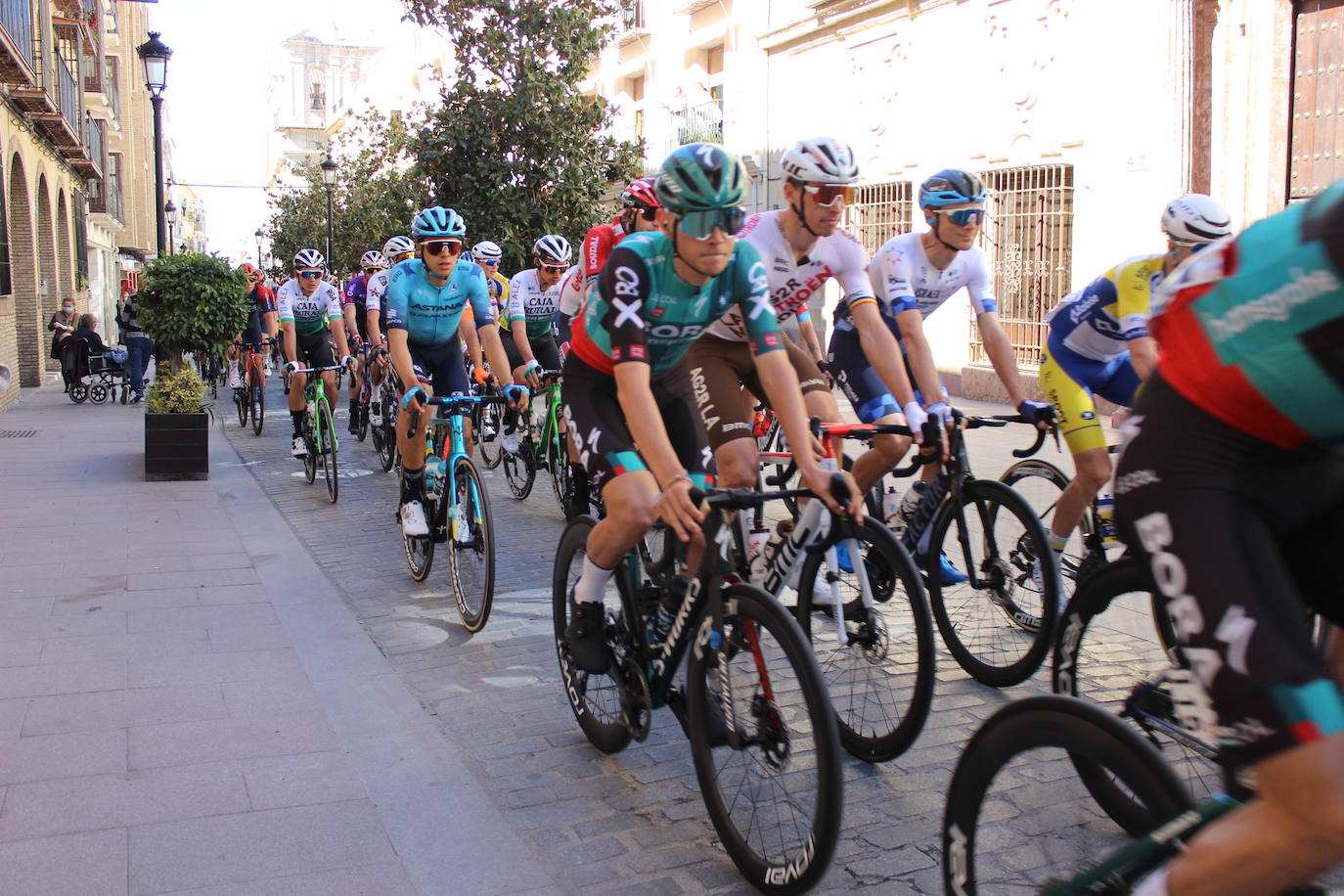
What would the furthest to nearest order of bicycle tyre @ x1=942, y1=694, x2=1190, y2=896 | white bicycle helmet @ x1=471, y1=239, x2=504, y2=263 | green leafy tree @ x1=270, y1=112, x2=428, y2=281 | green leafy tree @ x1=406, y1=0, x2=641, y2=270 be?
green leafy tree @ x1=270, y1=112, x2=428, y2=281 < green leafy tree @ x1=406, y1=0, x2=641, y2=270 < white bicycle helmet @ x1=471, y1=239, x2=504, y2=263 < bicycle tyre @ x1=942, y1=694, x2=1190, y2=896

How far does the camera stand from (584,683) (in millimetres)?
4223

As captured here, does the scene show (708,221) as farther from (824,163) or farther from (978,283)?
(978,283)

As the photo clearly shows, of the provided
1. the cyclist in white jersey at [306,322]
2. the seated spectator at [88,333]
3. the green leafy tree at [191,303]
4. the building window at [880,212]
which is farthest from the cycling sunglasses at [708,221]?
the seated spectator at [88,333]

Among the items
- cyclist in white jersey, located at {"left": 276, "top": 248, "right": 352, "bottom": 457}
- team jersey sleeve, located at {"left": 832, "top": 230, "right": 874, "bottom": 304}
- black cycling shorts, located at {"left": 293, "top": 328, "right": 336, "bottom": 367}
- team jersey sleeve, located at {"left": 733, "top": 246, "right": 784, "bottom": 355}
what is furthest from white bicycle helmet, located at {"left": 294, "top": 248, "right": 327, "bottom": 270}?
team jersey sleeve, located at {"left": 733, "top": 246, "right": 784, "bottom": 355}

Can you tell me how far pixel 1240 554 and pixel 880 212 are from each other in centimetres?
1961

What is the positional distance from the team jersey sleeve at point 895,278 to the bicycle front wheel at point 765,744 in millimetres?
2441

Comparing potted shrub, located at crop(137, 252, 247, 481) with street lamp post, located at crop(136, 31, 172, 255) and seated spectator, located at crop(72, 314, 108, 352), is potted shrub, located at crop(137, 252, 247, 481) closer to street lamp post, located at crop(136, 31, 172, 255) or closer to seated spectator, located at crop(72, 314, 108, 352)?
street lamp post, located at crop(136, 31, 172, 255)

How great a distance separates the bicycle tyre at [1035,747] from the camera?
6.81 feet

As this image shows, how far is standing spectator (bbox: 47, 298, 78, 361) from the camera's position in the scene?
68.4 feet

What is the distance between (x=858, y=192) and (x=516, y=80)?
21.6ft

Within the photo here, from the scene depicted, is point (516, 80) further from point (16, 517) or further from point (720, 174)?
point (720, 174)

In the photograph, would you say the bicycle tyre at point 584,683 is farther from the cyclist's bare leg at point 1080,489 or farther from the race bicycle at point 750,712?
the cyclist's bare leg at point 1080,489

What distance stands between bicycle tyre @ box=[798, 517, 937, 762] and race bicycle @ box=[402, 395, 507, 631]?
77.2 inches

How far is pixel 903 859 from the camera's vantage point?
3340mm
